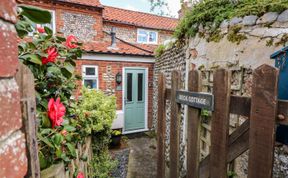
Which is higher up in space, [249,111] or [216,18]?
[216,18]

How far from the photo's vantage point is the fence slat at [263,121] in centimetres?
90

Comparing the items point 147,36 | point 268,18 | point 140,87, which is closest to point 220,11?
point 268,18

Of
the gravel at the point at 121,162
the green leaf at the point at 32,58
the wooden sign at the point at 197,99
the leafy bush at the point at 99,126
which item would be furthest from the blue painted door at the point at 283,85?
the gravel at the point at 121,162

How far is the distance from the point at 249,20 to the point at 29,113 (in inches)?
81.0

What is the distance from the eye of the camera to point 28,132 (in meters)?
0.65

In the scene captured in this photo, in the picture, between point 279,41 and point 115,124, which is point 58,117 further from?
point 115,124

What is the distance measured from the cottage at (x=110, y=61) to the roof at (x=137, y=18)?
0.25 m

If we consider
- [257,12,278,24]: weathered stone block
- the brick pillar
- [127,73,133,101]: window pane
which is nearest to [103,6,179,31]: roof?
[127,73,133,101]: window pane

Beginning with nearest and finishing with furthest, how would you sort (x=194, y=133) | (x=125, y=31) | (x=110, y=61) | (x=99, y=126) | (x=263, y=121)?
(x=263, y=121)
(x=194, y=133)
(x=99, y=126)
(x=110, y=61)
(x=125, y=31)

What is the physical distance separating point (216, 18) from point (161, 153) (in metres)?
1.75

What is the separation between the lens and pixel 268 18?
168 centimetres

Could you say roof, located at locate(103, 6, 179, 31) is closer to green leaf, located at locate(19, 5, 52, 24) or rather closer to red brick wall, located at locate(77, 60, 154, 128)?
red brick wall, located at locate(77, 60, 154, 128)

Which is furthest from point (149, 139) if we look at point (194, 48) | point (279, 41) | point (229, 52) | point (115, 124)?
point (279, 41)

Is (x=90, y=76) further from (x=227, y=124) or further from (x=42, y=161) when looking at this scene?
(x=227, y=124)
